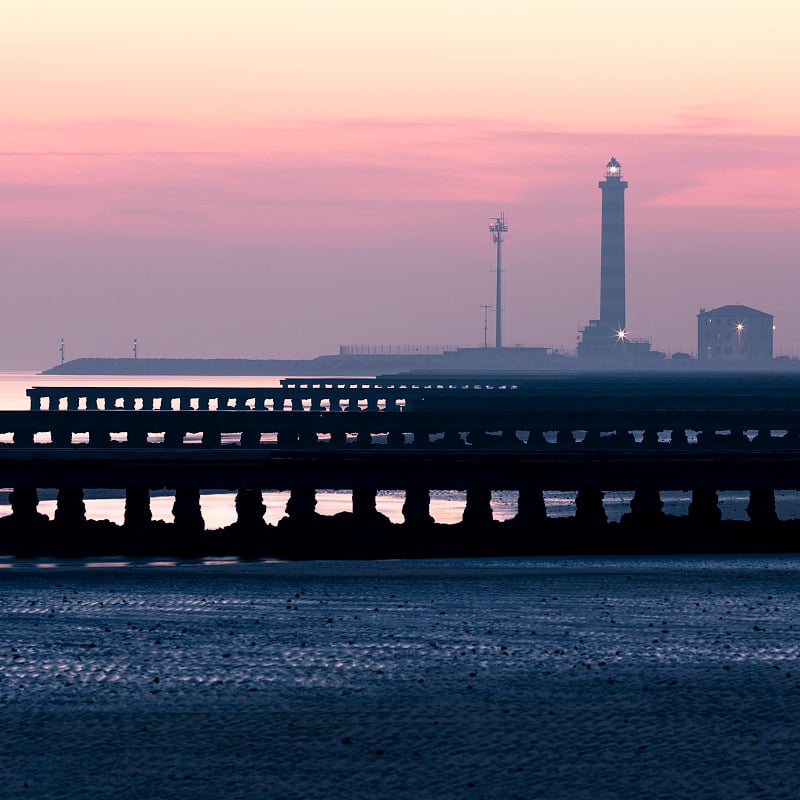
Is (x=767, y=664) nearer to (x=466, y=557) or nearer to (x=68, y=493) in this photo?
(x=466, y=557)

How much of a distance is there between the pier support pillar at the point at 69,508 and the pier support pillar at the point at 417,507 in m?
4.68

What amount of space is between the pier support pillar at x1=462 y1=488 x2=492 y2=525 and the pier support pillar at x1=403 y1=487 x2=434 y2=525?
585 mm

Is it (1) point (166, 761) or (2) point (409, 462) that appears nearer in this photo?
(1) point (166, 761)

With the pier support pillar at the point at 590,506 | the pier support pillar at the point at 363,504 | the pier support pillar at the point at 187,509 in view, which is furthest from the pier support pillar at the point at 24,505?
the pier support pillar at the point at 590,506

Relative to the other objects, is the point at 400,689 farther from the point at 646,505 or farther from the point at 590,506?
the point at 590,506

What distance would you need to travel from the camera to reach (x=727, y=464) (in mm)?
22984

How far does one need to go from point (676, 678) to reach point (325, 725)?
9.06ft

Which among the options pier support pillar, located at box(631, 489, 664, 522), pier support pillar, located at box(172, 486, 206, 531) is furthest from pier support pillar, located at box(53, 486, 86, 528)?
pier support pillar, located at box(631, 489, 664, 522)

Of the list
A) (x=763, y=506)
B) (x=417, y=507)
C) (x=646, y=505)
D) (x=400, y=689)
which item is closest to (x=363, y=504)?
(x=417, y=507)

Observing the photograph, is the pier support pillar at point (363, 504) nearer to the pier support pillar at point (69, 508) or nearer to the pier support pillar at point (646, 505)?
the pier support pillar at point (646, 505)

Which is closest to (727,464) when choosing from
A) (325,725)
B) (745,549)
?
(745,549)

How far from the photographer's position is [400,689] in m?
10.7

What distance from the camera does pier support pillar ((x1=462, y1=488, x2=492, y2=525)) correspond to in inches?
907

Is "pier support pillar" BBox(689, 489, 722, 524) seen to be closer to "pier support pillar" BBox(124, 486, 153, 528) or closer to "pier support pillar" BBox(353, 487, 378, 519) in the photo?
"pier support pillar" BBox(353, 487, 378, 519)
